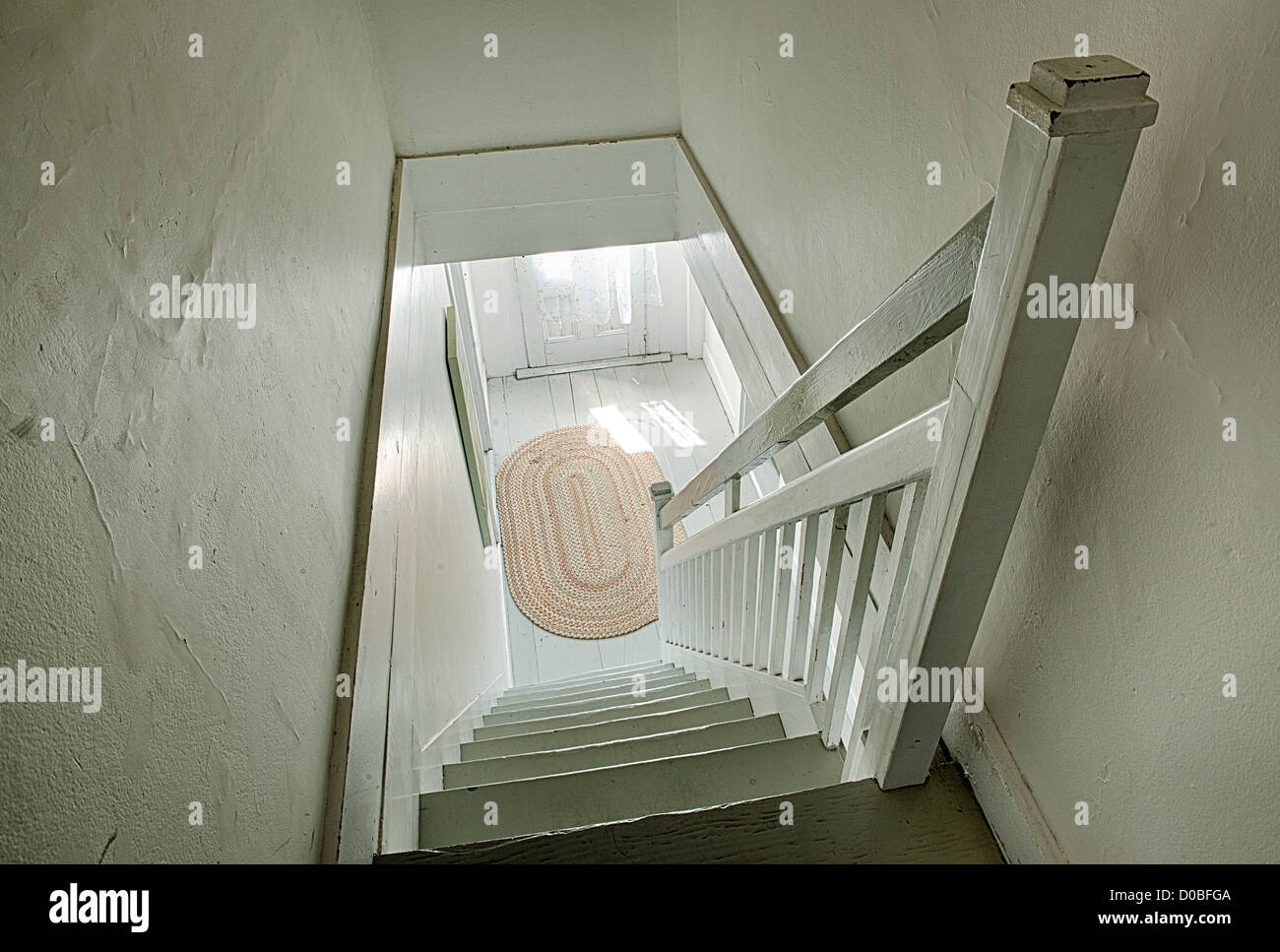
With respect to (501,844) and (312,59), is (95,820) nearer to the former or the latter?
(501,844)

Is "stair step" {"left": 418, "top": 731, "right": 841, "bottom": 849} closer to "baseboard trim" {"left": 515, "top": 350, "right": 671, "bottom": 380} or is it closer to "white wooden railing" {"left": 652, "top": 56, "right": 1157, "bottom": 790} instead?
"white wooden railing" {"left": 652, "top": 56, "right": 1157, "bottom": 790}

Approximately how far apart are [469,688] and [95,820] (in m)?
2.38

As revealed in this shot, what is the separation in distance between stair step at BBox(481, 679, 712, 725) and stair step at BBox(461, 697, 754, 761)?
45cm

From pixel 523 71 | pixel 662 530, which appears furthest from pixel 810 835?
pixel 523 71

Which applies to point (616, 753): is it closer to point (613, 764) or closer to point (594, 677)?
point (613, 764)

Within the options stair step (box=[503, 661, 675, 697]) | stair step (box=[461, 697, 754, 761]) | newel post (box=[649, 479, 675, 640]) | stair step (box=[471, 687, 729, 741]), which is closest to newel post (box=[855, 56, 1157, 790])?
stair step (box=[461, 697, 754, 761])

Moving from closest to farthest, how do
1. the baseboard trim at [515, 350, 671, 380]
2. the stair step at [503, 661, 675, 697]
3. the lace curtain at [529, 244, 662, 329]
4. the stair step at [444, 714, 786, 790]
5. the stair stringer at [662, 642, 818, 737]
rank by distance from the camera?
the stair stringer at [662, 642, 818, 737] < the stair step at [444, 714, 786, 790] < the stair step at [503, 661, 675, 697] < the lace curtain at [529, 244, 662, 329] < the baseboard trim at [515, 350, 671, 380]

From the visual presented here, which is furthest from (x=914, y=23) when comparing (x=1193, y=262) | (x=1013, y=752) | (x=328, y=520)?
(x=328, y=520)

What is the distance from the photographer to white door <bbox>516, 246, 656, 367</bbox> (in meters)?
5.69

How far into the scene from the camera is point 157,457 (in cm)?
71

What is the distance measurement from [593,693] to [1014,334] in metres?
2.67

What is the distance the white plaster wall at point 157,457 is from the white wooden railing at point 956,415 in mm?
695

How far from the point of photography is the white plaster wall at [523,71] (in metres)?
2.62

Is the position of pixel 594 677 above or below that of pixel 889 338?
below
